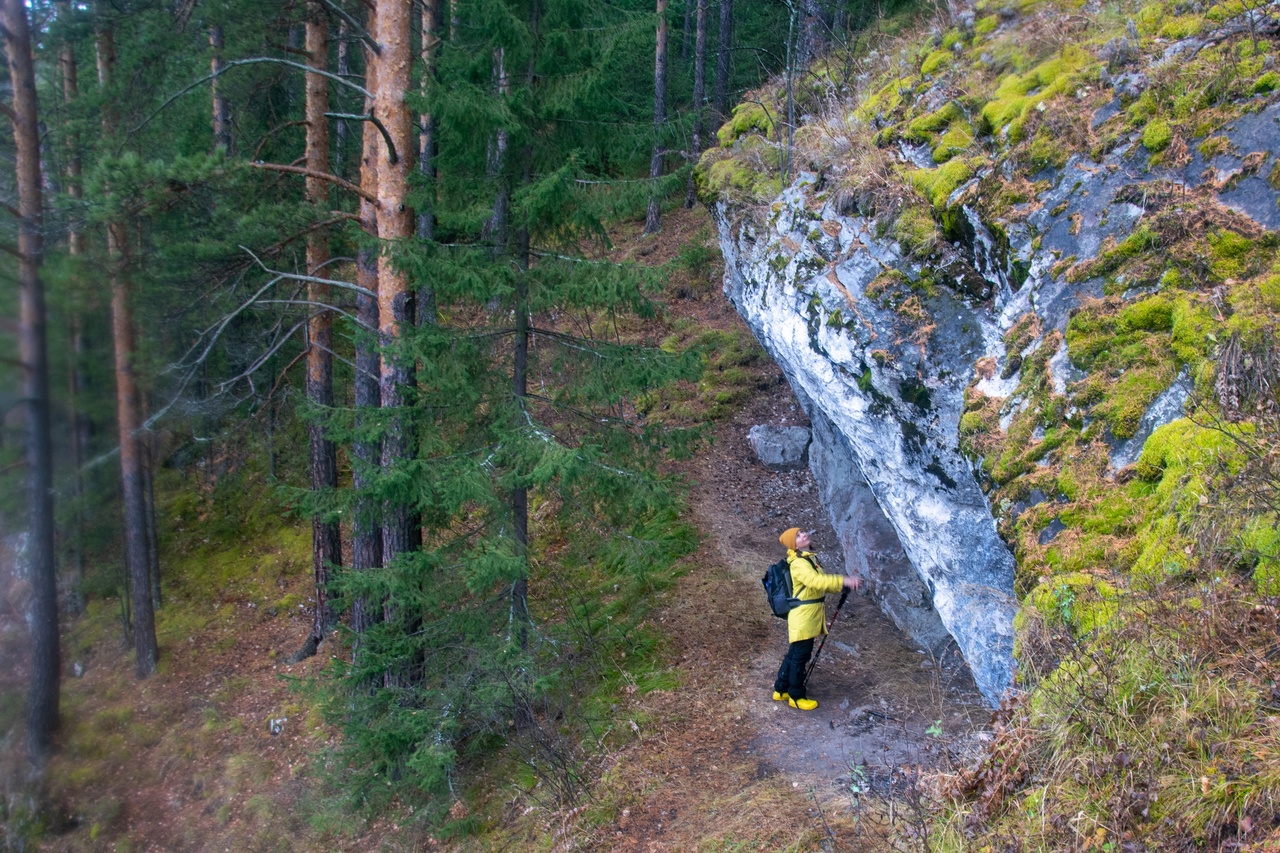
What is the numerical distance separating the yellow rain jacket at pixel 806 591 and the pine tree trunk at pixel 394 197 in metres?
4.04

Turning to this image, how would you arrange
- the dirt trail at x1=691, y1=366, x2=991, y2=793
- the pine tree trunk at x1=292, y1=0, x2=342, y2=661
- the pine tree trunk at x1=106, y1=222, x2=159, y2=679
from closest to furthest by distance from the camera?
1. the dirt trail at x1=691, y1=366, x2=991, y2=793
2. the pine tree trunk at x1=106, y1=222, x2=159, y2=679
3. the pine tree trunk at x1=292, y1=0, x2=342, y2=661

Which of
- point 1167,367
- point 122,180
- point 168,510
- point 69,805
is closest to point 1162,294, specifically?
point 1167,367

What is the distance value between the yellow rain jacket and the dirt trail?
2.65 ft

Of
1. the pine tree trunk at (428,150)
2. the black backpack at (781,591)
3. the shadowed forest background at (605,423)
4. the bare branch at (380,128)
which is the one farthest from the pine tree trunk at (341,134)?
the black backpack at (781,591)

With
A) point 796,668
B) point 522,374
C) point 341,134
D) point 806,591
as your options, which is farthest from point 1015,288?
point 341,134

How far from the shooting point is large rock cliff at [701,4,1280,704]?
482 cm

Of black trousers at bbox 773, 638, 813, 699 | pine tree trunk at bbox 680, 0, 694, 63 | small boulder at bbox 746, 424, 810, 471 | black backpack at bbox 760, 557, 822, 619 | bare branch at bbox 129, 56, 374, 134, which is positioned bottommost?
black trousers at bbox 773, 638, 813, 699

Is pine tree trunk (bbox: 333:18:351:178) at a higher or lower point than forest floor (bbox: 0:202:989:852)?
higher

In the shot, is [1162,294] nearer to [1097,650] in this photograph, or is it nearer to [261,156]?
[1097,650]

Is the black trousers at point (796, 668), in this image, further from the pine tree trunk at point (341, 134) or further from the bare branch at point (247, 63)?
the pine tree trunk at point (341, 134)

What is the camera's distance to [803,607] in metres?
6.82

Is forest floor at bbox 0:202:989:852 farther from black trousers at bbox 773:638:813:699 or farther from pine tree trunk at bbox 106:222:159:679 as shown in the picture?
pine tree trunk at bbox 106:222:159:679

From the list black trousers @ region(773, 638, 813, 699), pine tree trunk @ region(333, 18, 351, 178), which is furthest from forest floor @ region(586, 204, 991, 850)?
pine tree trunk @ region(333, 18, 351, 178)

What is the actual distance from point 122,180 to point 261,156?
4.66m
